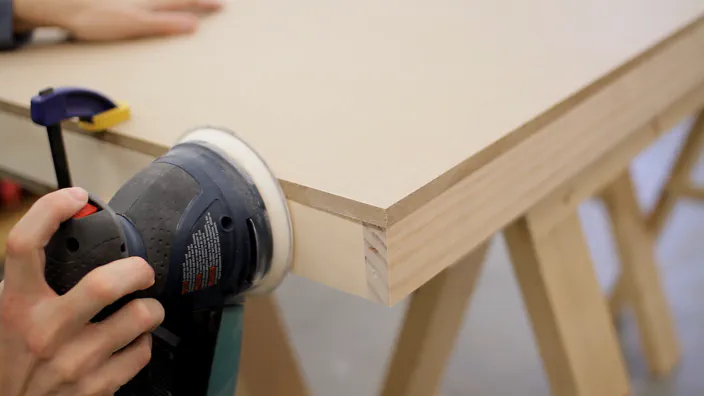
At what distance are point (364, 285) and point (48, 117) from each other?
245mm

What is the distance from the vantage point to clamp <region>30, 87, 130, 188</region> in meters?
0.46

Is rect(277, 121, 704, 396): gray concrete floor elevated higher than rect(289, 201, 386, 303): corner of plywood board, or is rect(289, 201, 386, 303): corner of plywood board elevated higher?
rect(289, 201, 386, 303): corner of plywood board

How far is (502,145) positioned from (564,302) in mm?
250

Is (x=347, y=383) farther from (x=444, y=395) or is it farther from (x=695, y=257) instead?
(x=695, y=257)

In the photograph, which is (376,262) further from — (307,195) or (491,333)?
(491,333)

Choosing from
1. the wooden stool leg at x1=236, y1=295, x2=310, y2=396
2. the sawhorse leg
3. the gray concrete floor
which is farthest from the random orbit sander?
the sawhorse leg

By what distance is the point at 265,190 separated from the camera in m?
0.44

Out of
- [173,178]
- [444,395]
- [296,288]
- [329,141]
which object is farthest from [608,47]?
[296,288]

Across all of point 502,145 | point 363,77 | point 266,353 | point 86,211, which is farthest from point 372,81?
point 266,353

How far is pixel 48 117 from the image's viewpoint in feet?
1.52

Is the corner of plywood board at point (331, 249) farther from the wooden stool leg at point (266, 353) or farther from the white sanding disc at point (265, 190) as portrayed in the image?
the wooden stool leg at point (266, 353)

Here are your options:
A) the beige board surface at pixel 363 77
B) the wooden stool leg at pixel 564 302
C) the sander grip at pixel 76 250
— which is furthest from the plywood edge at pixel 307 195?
the wooden stool leg at pixel 564 302

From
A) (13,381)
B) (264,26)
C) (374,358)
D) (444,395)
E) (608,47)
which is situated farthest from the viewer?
(374,358)

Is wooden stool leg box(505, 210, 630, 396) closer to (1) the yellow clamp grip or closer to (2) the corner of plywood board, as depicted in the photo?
(2) the corner of plywood board
